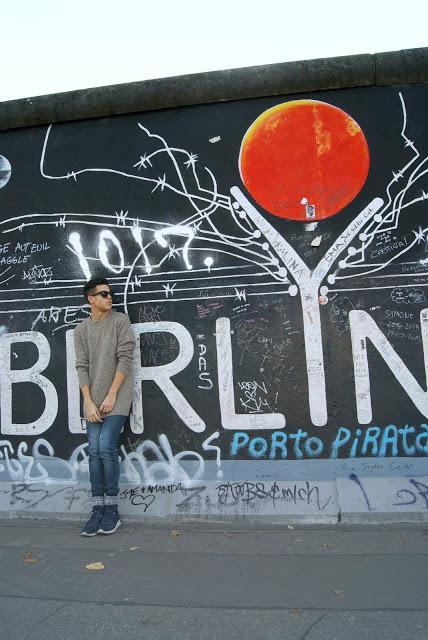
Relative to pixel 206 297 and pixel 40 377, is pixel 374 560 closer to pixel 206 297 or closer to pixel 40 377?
pixel 206 297

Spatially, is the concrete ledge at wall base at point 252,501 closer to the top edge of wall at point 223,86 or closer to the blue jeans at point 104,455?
the blue jeans at point 104,455

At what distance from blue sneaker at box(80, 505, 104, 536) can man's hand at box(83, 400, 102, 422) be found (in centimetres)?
68

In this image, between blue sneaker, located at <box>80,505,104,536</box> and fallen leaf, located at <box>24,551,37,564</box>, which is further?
blue sneaker, located at <box>80,505,104,536</box>

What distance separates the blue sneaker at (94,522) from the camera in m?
4.55

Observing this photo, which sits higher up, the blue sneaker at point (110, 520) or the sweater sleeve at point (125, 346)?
the sweater sleeve at point (125, 346)

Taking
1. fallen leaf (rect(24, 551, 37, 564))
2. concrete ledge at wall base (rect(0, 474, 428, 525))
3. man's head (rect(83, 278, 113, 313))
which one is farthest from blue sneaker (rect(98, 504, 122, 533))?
man's head (rect(83, 278, 113, 313))

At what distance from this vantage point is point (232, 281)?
201 inches

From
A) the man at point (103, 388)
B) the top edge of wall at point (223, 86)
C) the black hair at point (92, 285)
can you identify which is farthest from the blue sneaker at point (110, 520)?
the top edge of wall at point (223, 86)

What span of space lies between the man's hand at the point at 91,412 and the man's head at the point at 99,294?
0.78 m

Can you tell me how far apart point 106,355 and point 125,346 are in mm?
167

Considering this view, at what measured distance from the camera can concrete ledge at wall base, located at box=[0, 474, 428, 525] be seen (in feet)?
15.0

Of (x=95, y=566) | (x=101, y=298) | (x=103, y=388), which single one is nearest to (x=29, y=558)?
(x=95, y=566)

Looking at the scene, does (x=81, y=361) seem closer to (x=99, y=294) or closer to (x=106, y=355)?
(x=106, y=355)
